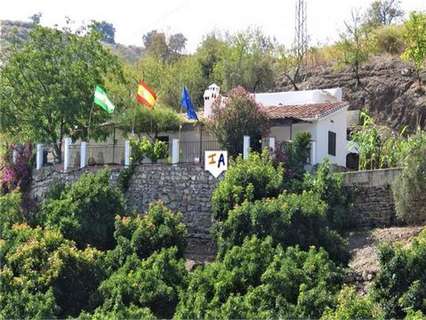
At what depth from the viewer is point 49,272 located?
2630cm

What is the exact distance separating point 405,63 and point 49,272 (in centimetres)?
2176

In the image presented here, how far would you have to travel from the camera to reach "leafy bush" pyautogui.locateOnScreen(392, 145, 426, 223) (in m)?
27.7

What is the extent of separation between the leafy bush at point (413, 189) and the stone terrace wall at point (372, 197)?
923 mm

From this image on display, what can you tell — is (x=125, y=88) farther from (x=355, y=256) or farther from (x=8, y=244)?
(x=355, y=256)

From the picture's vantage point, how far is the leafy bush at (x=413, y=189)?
91.0 ft

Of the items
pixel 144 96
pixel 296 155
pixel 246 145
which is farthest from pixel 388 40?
pixel 246 145

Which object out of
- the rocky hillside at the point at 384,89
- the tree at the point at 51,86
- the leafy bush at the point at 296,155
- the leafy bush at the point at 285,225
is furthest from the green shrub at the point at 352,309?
the rocky hillside at the point at 384,89

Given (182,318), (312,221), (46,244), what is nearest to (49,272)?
(46,244)

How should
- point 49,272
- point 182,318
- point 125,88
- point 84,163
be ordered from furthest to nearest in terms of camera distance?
point 125,88
point 84,163
point 49,272
point 182,318

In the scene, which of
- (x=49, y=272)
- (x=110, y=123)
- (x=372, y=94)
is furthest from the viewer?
(x=372, y=94)

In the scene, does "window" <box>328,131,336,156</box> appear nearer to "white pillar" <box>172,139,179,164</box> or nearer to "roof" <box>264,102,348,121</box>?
"roof" <box>264,102,348,121</box>

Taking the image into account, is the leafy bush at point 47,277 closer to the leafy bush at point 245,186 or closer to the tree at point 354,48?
the leafy bush at point 245,186

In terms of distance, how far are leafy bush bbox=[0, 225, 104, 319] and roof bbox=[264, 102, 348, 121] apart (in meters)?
8.44

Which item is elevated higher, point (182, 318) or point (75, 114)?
point (75, 114)
